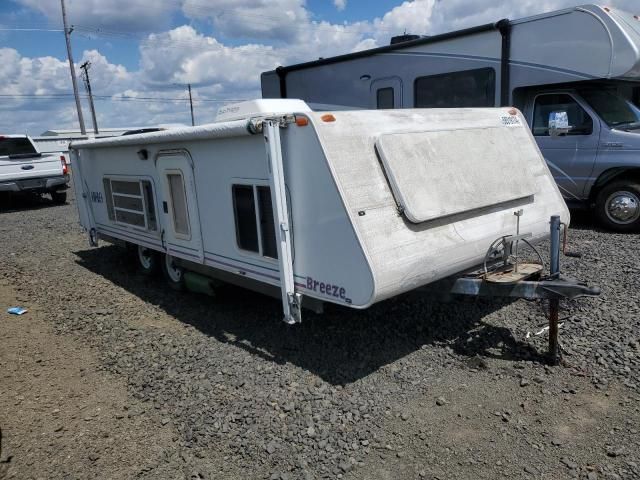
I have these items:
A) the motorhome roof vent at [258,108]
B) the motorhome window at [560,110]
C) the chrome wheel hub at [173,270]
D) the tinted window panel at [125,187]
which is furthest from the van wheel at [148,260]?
the motorhome window at [560,110]

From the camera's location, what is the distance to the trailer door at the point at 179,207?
5.19 meters

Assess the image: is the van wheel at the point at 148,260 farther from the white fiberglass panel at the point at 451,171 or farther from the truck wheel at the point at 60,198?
the truck wheel at the point at 60,198

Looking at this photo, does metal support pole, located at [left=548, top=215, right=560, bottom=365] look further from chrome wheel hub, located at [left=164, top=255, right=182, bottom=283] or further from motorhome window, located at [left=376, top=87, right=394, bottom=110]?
motorhome window, located at [left=376, top=87, right=394, bottom=110]

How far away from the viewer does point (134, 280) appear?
697 cm

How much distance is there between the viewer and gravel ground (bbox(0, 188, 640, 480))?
10.2ft

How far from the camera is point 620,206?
761 cm

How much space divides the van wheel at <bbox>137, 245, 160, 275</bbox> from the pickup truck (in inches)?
329

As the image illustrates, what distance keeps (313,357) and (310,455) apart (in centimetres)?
122

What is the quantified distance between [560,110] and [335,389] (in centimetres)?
609

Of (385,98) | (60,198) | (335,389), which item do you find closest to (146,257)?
(335,389)

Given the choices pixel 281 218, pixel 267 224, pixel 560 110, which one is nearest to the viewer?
pixel 281 218

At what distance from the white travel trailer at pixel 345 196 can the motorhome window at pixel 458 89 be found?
328 centimetres

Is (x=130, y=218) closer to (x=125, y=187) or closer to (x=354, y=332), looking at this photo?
(x=125, y=187)

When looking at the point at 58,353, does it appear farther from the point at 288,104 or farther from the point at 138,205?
the point at 288,104
